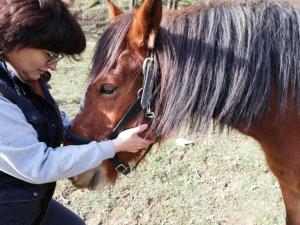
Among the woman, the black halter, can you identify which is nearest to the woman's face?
the woman

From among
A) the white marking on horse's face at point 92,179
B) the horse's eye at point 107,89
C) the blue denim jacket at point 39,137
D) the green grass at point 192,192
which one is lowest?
the green grass at point 192,192

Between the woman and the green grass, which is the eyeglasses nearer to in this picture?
the woman

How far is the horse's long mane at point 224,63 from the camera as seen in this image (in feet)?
5.39

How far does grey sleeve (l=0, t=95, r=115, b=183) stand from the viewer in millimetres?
1470

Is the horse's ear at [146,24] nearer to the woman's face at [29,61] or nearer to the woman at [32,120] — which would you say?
the woman at [32,120]

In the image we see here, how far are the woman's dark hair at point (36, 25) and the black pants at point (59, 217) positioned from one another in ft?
2.98

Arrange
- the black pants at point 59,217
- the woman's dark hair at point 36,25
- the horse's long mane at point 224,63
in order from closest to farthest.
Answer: the woman's dark hair at point 36,25 → the horse's long mane at point 224,63 → the black pants at point 59,217

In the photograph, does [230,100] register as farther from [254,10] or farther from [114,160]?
[114,160]

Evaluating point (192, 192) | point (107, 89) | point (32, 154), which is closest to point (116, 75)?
point (107, 89)

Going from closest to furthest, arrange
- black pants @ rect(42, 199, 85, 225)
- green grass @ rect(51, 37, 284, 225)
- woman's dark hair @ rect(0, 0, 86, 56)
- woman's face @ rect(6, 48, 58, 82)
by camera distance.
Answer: woman's dark hair @ rect(0, 0, 86, 56)
woman's face @ rect(6, 48, 58, 82)
black pants @ rect(42, 199, 85, 225)
green grass @ rect(51, 37, 284, 225)

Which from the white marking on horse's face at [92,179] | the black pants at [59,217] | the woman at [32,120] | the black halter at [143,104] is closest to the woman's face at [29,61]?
the woman at [32,120]

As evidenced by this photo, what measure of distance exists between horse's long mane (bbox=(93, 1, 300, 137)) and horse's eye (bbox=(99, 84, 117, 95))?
0.47 feet

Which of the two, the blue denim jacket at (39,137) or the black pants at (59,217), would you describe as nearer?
the blue denim jacket at (39,137)

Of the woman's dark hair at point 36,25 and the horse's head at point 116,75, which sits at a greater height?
the woman's dark hair at point 36,25
